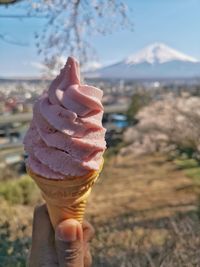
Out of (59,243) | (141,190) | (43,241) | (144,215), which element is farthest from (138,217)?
(59,243)

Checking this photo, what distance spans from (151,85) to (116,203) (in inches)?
828

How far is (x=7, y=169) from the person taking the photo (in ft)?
49.5

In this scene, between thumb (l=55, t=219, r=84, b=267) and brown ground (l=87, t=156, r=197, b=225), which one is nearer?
thumb (l=55, t=219, r=84, b=267)

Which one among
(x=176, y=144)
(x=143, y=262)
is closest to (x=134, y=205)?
(x=176, y=144)

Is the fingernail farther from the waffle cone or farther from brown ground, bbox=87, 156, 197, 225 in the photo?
brown ground, bbox=87, 156, 197, 225

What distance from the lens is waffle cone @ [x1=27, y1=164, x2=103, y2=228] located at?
2061mm

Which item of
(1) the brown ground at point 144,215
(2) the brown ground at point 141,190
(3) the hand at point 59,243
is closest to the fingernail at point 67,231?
(3) the hand at point 59,243

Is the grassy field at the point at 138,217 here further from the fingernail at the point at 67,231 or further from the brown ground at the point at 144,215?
the fingernail at the point at 67,231

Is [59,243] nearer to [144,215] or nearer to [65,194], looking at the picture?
[65,194]

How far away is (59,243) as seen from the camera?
208cm

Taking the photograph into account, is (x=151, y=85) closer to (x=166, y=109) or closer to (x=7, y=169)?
(x=166, y=109)

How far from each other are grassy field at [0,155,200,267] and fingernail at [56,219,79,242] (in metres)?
1.92

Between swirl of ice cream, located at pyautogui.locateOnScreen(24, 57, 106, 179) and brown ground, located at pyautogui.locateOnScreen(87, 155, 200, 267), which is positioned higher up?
swirl of ice cream, located at pyautogui.locateOnScreen(24, 57, 106, 179)

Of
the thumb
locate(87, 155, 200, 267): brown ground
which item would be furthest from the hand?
locate(87, 155, 200, 267): brown ground
